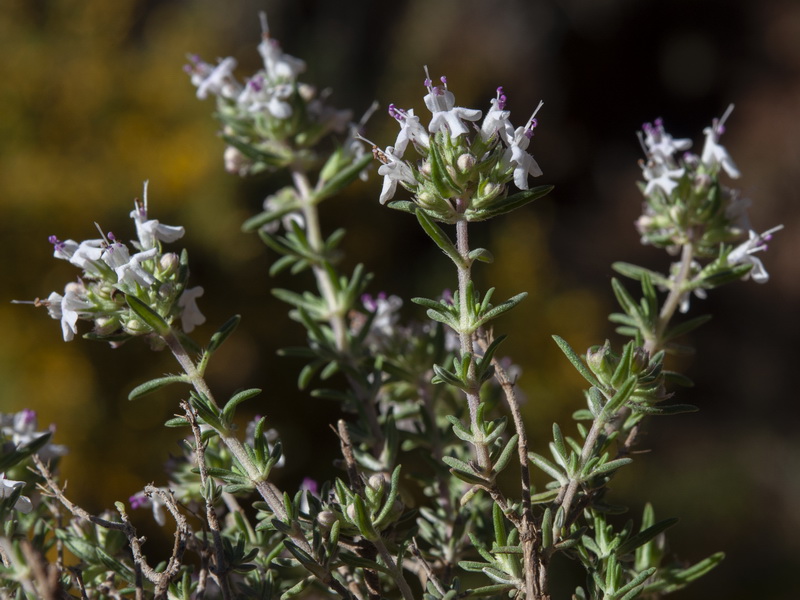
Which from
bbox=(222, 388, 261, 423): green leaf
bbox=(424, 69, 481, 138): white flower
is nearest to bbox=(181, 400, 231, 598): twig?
bbox=(222, 388, 261, 423): green leaf

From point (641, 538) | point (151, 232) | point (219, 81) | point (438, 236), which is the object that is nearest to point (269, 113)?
point (219, 81)

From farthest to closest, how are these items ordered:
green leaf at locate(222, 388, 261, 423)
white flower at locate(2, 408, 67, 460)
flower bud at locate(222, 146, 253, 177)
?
flower bud at locate(222, 146, 253, 177) < white flower at locate(2, 408, 67, 460) < green leaf at locate(222, 388, 261, 423)

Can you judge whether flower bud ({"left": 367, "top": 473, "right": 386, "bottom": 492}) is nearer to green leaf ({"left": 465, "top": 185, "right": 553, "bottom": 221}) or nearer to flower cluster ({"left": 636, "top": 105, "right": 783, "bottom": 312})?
green leaf ({"left": 465, "top": 185, "right": 553, "bottom": 221})

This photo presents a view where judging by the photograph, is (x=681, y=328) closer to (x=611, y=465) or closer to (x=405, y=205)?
(x=611, y=465)

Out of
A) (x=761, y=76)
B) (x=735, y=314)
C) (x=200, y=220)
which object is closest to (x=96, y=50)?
(x=200, y=220)

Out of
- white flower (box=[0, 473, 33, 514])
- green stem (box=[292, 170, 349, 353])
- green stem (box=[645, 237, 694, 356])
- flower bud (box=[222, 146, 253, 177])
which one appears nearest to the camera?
white flower (box=[0, 473, 33, 514])

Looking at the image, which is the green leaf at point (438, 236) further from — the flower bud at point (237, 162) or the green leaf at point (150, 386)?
the flower bud at point (237, 162)

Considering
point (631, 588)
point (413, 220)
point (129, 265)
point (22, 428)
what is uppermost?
point (129, 265)

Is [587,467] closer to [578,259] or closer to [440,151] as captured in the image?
[440,151]
